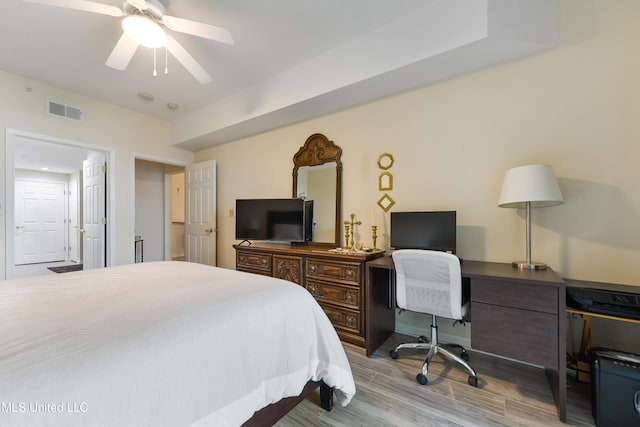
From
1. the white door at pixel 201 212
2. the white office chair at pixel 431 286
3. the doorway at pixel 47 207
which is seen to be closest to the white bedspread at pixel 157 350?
the white office chair at pixel 431 286

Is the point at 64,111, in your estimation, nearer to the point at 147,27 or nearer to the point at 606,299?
the point at 147,27

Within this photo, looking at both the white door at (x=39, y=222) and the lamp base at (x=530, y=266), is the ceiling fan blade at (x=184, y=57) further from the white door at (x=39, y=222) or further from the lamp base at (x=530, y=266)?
the white door at (x=39, y=222)

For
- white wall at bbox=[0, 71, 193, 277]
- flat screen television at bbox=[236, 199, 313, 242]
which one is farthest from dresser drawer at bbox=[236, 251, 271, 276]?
white wall at bbox=[0, 71, 193, 277]

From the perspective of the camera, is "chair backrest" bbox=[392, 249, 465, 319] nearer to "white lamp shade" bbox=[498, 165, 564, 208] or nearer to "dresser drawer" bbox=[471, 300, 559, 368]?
"dresser drawer" bbox=[471, 300, 559, 368]

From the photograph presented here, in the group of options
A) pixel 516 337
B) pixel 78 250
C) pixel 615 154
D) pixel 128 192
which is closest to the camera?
pixel 516 337

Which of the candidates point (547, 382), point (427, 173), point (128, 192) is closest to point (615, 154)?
point (427, 173)

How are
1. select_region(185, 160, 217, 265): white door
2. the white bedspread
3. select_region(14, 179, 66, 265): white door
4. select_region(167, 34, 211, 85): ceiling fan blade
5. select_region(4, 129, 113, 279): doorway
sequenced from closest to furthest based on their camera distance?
the white bedspread → select_region(167, 34, 211, 85): ceiling fan blade → select_region(185, 160, 217, 265): white door → select_region(4, 129, 113, 279): doorway → select_region(14, 179, 66, 265): white door

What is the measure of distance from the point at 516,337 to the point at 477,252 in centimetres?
82

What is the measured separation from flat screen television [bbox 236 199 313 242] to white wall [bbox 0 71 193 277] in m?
1.74

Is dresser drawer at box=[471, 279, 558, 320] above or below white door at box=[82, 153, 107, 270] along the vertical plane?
below

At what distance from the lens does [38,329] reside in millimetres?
905

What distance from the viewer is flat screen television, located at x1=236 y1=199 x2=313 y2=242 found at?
317cm

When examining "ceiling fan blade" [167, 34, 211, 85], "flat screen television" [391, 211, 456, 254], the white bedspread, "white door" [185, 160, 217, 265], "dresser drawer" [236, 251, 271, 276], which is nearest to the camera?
the white bedspread

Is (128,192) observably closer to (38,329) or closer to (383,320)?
(38,329)
